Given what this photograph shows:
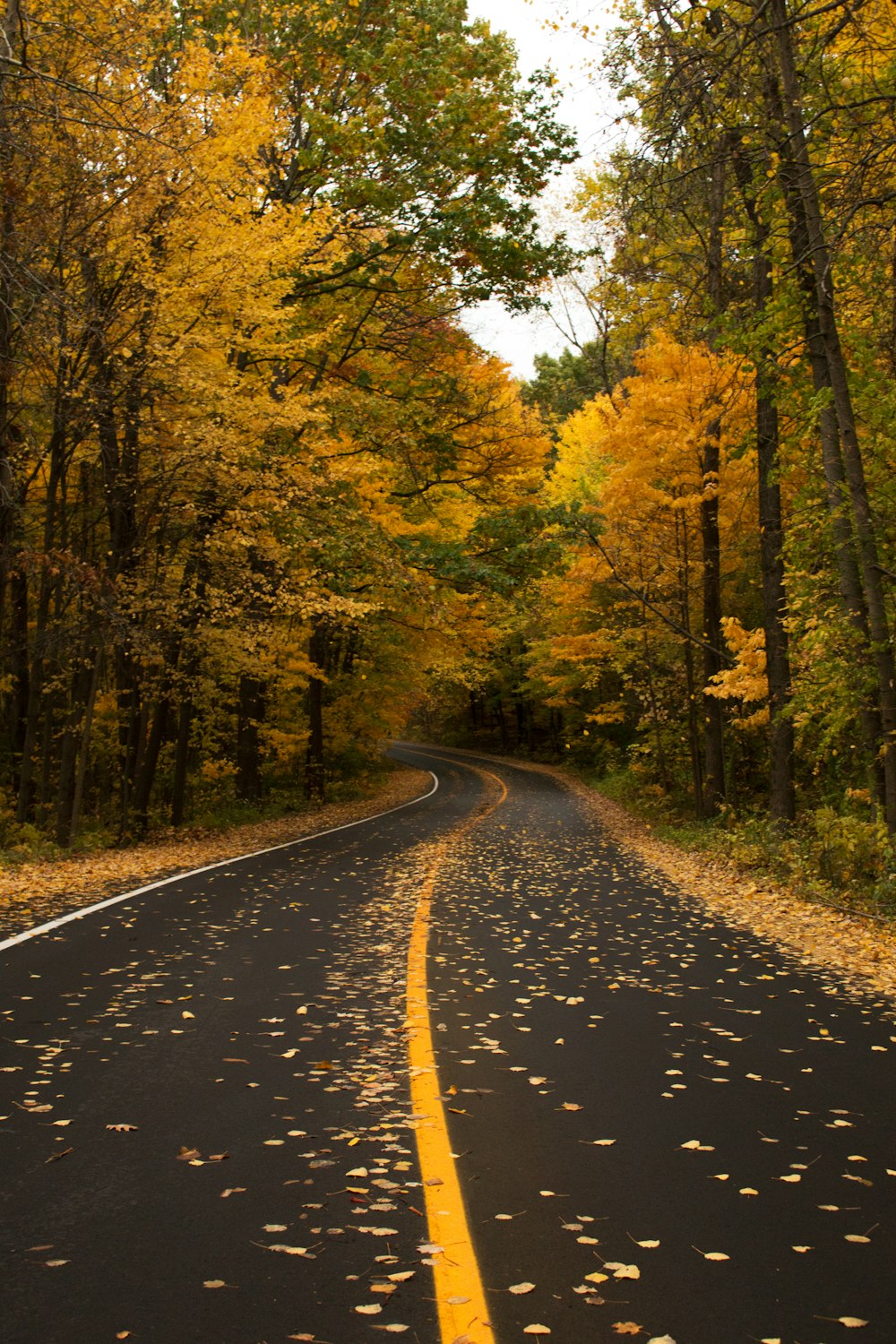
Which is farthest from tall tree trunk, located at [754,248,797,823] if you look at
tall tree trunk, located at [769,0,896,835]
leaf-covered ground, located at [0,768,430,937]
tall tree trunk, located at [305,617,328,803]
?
tall tree trunk, located at [305,617,328,803]

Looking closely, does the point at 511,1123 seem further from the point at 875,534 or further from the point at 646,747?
the point at 646,747

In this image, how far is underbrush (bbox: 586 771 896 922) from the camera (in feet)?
35.0

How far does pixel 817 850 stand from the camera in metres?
12.1

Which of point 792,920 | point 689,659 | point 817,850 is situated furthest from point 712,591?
point 792,920

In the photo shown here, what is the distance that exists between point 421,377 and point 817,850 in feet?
41.0

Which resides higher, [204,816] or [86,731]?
[86,731]

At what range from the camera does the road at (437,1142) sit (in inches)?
117

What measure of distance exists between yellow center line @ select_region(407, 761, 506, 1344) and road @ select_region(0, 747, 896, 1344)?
0.01 m

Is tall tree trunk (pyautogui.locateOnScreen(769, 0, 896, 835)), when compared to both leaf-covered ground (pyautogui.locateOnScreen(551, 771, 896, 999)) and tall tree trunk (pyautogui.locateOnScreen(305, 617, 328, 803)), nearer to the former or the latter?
leaf-covered ground (pyautogui.locateOnScreen(551, 771, 896, 999))

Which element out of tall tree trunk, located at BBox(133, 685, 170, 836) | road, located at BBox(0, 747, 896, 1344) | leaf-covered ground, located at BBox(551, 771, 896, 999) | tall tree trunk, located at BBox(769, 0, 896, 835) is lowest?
leaf-covered ground, located at BBox(551, 771, 896, 999)

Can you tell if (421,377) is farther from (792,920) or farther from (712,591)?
(792,920)

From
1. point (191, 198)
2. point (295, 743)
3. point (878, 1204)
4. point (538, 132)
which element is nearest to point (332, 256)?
point (191, 198)

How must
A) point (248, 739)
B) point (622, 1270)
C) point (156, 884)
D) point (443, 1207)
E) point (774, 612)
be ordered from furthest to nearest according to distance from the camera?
point (248, 739) → point (774, 612) → point (156, 884) → point (443, 1207) → point (622, 1270)

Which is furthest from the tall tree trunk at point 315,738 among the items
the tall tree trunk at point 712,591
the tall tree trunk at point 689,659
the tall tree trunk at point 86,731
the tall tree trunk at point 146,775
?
the tall tree trunk at point 86,731
